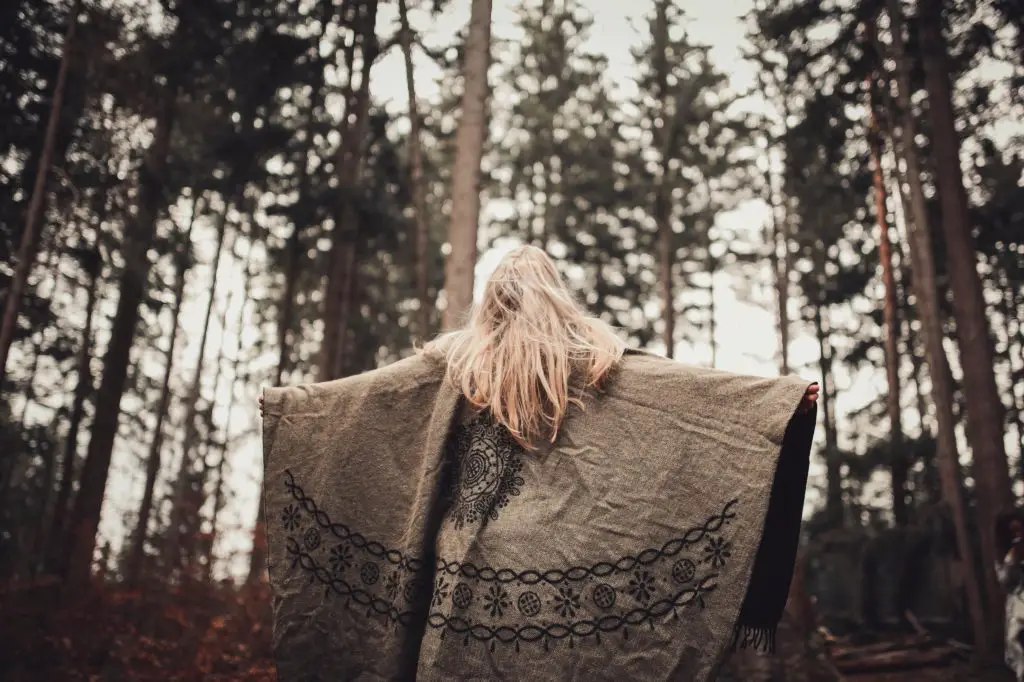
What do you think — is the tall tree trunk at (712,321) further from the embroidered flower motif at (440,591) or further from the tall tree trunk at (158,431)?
the embroidered flower motif at (440,591)

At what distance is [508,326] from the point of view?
3.14 m

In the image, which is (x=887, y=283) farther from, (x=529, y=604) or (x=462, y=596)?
(x=462, y=596)

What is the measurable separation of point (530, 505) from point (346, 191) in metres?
11.7

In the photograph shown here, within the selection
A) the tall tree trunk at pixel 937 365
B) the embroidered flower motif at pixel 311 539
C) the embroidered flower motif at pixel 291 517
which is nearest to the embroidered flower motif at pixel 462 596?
the embroidered flower motif at pixel 311 539

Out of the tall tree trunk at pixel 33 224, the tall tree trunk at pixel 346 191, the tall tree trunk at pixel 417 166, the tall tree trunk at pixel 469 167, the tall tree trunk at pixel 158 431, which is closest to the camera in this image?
the tall tree trunk at pixel 469 167

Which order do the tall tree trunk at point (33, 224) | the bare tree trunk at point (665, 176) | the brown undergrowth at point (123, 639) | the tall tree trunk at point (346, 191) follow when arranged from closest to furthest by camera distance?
the brown undergrowth at point (123, 639) < the tall tree trunk at point (33, 224) < the tall tree trunk at point (346, 191) < the bare tree trunk at point (665, 176)

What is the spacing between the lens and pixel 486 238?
23.5 meters

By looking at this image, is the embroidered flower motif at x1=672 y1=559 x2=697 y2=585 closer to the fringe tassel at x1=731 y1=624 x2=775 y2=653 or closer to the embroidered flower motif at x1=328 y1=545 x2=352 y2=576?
the fringe tassel at x1=731 y1=624 x2=775 y2=653

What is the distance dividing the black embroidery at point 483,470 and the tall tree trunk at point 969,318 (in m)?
8.77

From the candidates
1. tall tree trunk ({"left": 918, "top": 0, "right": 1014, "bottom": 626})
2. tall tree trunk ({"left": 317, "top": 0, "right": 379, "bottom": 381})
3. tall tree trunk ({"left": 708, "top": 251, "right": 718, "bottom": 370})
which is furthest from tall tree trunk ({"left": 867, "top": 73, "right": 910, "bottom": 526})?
tall tree trunk ({"left": 317, "top": 0, "right": 379, "bottom": 381})

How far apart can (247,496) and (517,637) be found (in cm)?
2653

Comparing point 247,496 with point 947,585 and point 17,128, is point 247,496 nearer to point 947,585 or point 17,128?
point 17,128

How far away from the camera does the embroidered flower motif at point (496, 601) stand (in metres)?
2.70

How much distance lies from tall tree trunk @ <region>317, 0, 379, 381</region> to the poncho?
32.2 feet
